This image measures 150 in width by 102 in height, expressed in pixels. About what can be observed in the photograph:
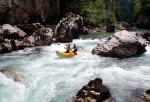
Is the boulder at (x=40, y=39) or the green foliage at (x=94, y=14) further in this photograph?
the green foliage at (x=94, y=14)

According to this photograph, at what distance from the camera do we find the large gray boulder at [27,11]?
26.1m

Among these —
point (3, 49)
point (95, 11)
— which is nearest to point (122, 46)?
point (3, 49)

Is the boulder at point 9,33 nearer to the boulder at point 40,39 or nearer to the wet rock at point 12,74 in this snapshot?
the boulder at point 40,39

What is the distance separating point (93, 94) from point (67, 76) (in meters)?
3.09

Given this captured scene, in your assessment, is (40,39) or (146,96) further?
(40,39)

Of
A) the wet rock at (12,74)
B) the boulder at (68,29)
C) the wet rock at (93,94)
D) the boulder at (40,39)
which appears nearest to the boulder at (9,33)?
the boulder at (40,39)

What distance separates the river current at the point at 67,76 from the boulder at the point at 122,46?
0.50m

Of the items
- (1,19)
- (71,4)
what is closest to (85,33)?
(71,4)

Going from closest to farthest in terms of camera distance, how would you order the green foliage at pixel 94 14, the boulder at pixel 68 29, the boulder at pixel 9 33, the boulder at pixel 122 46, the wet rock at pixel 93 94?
the wet rock at pixel 93 94, the boulder at pixel 122 46, the boulder at pixel 9 33, the boulder at pixel 68 29, the green foliage at pixel 94 14

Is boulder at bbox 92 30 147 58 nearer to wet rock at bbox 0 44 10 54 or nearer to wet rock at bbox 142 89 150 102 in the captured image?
wet rock at bbox 142 89 150 102

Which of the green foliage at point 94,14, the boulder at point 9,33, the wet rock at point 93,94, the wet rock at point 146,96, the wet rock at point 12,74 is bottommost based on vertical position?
the wet rock at point 146,96

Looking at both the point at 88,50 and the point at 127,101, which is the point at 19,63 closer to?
the point at 88,50

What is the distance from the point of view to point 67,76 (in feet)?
39.0

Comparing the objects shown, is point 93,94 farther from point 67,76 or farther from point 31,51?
point 31,51
